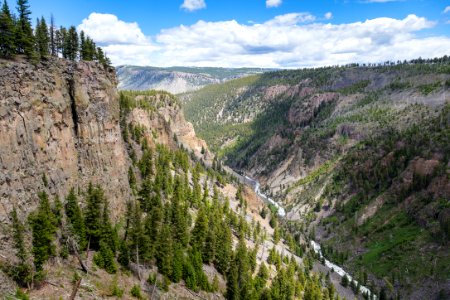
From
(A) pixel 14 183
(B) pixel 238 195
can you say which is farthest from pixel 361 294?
(A) pixel 14 183

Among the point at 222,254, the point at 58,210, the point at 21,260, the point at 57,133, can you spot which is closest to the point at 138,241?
the point at 58,210

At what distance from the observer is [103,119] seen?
70375 millimetres

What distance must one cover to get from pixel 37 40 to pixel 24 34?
6.02 meters

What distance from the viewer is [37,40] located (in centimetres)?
6288

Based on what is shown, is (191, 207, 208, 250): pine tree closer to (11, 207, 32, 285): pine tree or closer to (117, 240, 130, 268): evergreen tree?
(117, 240, 130, 268): evergreen tree

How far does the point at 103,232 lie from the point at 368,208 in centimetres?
14197

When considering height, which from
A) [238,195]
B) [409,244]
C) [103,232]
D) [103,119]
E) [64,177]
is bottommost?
[409,244]

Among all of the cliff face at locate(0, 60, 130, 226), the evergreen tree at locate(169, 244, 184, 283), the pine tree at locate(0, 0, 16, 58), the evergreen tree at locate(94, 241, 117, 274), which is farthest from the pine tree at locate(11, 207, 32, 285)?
the evergreen tree at locate(169, 244, 184, 283)

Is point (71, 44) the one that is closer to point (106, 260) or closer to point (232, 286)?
point (106, 260)

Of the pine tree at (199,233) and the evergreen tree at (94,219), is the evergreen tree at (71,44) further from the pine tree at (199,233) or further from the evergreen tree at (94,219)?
the pine tree at (199,233)

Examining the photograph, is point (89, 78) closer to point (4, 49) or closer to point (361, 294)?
point (4, 49)

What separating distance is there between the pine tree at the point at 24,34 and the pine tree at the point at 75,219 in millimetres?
21367

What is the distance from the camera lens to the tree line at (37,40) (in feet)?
185

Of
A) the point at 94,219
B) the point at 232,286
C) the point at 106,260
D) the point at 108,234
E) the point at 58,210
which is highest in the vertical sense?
the point at 58,210
